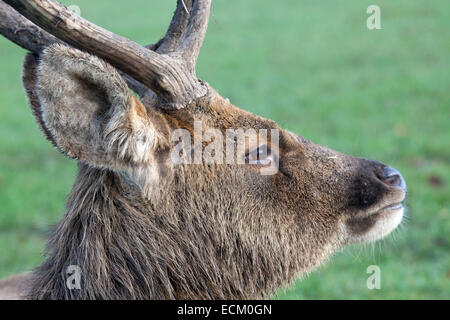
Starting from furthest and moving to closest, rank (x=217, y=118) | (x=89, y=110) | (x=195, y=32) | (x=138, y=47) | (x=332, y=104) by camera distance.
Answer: (x=332, y=104), (x=195, y=32), (x=217, y=118), (x=138, y=47), (x=89, y=110)

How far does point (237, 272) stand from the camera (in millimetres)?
3617

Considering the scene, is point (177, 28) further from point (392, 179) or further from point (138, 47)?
point (392, 179)

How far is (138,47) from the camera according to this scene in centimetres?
336

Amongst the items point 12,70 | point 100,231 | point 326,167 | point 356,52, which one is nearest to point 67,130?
point 100,231

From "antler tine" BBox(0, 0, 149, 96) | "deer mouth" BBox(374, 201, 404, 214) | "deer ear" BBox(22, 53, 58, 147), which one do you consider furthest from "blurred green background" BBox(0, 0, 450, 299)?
"antler tine" BBox(0, 0, 149, 96)

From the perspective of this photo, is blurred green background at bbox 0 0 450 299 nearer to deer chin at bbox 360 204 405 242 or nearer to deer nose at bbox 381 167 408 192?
deer chin at bbox 360 204 405 242

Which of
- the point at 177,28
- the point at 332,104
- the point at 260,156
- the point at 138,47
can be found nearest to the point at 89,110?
the point at 138,47

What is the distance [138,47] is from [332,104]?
29.1 ft

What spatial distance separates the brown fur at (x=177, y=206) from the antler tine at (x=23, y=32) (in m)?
0.12

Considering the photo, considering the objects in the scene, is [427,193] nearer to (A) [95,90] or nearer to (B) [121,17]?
(A) [95,90]

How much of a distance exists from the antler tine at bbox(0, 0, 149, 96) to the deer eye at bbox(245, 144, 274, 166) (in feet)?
2.34

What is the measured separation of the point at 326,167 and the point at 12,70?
14281 mm

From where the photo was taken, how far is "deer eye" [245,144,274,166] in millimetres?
3689

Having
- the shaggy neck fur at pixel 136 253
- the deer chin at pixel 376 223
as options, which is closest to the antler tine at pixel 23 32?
the shaggy neck fur at pixel 136 253
